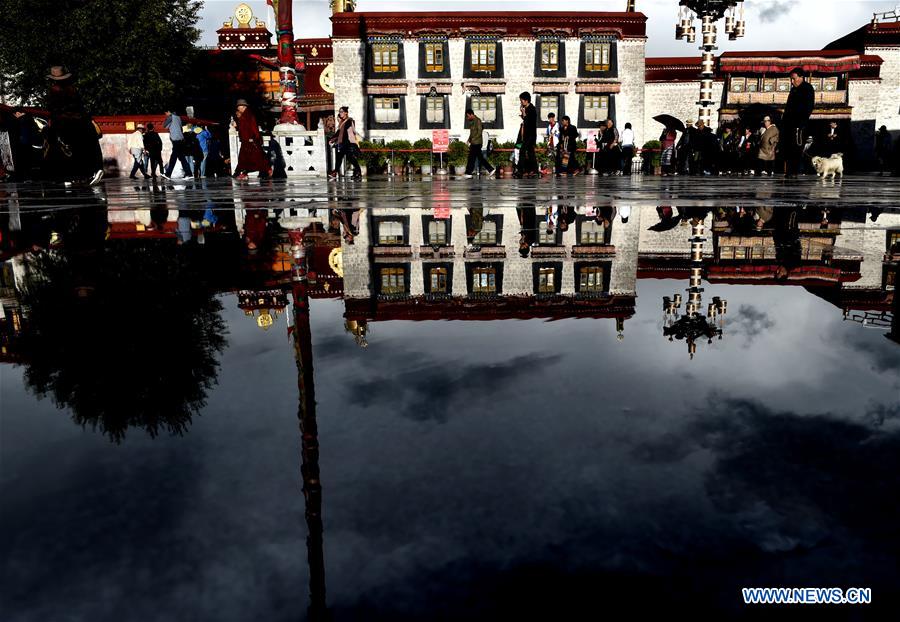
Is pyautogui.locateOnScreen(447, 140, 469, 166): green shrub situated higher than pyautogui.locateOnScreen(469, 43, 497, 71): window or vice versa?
pyautogui.locateOnScreen(469, 43, 497, 71): window

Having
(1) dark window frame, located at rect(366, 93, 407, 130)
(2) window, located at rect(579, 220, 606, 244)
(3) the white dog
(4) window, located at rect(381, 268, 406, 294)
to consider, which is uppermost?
(1) dark window frame, located at rect(366, 93, 407, 130)

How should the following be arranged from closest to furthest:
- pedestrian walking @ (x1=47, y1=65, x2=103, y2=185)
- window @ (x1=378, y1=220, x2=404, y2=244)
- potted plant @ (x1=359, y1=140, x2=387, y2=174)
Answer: window @ (x1=378, y1=220, x2=404, y2=244) → pedestrian walking @ (x1=47, y1=65, x2=103, y2=185) → potted plant @ (x1=359, y1=140, x2=387, y2=174)

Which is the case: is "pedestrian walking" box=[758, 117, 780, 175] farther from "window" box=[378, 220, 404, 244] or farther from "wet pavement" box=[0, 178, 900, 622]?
"wet pavement" box=[0, 178, 900, 622]

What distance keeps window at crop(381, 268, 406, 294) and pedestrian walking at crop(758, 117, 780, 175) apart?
53.7ft

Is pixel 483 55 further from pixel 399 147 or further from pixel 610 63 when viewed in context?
pixel 399 147

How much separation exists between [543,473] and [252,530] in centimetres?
37

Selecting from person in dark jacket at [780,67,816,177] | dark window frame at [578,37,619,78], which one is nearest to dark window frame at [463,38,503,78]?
dark window frame at [578,37,619,78]

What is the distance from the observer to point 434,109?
104 ft

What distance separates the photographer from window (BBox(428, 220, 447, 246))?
390 cm

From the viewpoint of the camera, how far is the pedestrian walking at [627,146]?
23125 millimetres

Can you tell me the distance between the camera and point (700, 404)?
1.17m

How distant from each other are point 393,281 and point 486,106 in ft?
101

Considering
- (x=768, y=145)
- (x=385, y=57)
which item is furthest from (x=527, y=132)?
(x=385, y=57)

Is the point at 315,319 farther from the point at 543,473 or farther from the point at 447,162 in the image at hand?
the point at 447,162
